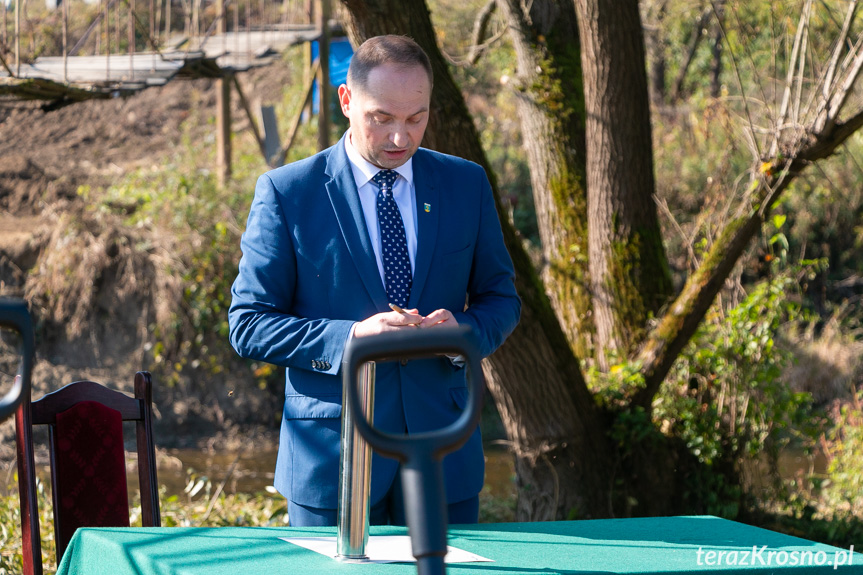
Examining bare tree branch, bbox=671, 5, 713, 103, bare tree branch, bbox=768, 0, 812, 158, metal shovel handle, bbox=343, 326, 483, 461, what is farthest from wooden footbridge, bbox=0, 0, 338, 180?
bare tree branch, bbox=671, 5, 713, 103

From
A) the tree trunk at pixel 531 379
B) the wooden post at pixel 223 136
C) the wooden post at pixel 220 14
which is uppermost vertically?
the wooden post at pixel 220 14

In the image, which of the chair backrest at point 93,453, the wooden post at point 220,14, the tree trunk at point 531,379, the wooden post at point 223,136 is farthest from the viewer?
the wooden post at point 223,136

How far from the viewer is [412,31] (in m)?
3.46

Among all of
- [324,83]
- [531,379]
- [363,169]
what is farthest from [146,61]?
[363,169]

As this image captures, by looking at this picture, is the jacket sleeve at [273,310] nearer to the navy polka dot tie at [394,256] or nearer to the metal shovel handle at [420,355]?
the navy polka dot tie at [394,256]

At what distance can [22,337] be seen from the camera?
982 mm

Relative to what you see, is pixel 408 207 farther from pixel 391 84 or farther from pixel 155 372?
pixel 155 372

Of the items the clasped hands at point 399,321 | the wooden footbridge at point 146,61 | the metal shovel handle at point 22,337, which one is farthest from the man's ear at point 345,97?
the wooden footbridge at point 146,61

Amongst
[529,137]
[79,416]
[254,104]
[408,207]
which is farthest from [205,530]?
[254,104]

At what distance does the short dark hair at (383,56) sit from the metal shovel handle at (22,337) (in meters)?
1.06

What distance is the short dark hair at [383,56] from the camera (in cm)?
190

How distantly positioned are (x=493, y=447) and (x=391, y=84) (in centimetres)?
681

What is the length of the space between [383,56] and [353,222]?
1.23 feet

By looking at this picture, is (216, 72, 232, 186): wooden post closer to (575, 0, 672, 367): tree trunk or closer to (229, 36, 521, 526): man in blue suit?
(575, 0, 672, 367): tree trunk
